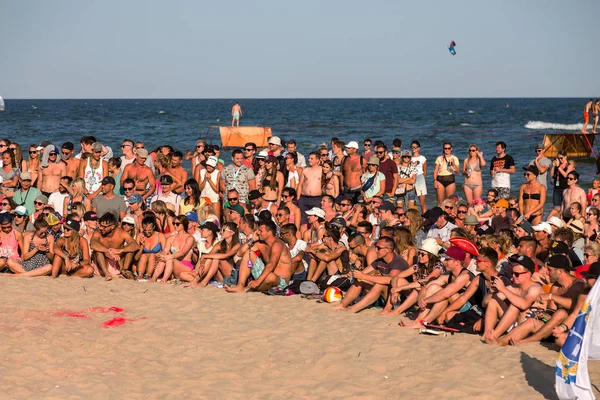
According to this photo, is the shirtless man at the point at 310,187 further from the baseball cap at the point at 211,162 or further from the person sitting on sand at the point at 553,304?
the person sitting on sand at the point at 553,304

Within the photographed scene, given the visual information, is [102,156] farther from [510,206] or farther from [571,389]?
[571,389]

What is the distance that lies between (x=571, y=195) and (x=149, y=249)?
6.24 meters

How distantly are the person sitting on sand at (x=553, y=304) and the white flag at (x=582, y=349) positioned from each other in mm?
1292

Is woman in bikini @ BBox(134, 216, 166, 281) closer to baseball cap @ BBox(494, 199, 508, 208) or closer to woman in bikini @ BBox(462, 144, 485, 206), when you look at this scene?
baseball cap @ BBox(494, 199, 508, 208)

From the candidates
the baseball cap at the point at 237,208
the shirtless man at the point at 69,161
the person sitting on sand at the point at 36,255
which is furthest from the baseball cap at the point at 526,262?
the shirtless man at the point at 69,161

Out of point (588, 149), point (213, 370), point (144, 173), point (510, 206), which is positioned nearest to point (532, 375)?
point (213, 370)

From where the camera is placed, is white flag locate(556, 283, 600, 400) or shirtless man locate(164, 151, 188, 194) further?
shirtless man locate(164, 151, 188, 194)

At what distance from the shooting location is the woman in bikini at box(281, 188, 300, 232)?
10797 mm

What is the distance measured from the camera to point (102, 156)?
1270 centimetres

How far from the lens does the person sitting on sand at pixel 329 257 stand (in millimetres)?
9336

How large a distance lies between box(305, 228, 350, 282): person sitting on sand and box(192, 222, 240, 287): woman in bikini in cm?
95

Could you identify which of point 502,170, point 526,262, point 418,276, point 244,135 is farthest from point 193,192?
point 244,135

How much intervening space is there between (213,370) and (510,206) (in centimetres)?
562

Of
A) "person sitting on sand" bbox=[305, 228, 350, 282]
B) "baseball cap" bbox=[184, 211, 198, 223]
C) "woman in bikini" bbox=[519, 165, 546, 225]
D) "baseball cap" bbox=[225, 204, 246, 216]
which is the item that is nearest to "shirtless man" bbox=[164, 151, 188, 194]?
"baseball cap" bbox=[225, 204, 246, 216]
